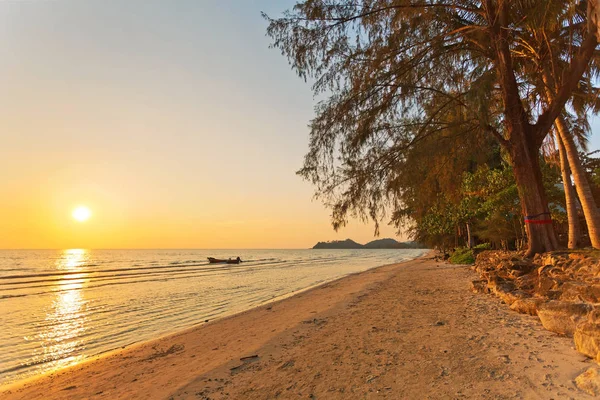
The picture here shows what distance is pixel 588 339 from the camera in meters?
4.10

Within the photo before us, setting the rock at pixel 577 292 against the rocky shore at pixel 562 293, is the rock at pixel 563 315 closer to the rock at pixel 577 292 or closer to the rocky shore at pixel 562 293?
the rocky shore at pixel 562 293

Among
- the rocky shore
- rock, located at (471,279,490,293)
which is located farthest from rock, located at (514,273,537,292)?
rock, located at (471,279,490,293)

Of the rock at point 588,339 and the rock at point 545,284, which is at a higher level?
the rock at point 545,284

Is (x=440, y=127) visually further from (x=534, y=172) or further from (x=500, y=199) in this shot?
(x=500, y=199)

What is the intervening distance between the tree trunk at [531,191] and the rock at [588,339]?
5768mm

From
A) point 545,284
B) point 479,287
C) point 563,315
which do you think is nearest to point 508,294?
point 545,284

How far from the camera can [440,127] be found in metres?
10.3

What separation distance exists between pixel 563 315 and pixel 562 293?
1.01 m

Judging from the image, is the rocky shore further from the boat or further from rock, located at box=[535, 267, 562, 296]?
the boat

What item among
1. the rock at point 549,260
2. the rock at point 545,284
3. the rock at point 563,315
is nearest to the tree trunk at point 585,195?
the rock at point 549,260

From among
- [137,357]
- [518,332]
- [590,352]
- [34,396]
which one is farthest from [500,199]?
[34,396]

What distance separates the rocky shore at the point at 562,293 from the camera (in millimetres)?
4098

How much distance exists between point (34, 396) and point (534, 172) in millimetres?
12141

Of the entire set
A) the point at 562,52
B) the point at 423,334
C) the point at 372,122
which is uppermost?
the point at 562,52
